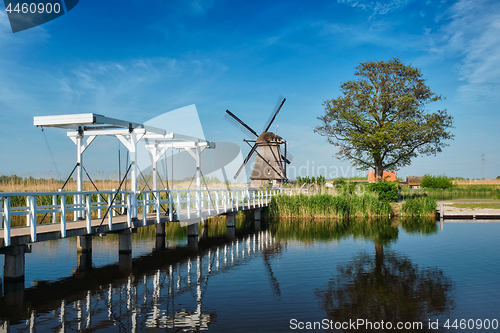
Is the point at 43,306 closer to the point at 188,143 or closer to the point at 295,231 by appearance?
the point at 188,143

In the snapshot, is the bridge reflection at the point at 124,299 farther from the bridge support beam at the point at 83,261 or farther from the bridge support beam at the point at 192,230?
the bridge support beam at the point at 192,230

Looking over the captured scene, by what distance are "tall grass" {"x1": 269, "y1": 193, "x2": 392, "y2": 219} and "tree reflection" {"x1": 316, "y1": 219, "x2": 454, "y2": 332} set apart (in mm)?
12793

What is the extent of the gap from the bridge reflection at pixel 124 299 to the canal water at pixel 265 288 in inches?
1.0

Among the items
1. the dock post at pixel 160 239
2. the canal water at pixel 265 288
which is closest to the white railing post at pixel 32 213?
the canal water at pixel 265 288

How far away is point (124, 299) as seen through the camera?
9484 millimetres

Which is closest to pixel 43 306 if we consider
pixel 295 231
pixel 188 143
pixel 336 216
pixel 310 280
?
pixel 310 280

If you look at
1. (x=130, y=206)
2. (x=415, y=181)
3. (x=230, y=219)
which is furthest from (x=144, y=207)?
(x=415, y=181)

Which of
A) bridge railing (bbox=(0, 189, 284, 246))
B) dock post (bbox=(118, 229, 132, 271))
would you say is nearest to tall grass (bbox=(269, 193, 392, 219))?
bridge railing (bbox=(0, 189, 284, 246))

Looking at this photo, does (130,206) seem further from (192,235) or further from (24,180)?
(24,180)

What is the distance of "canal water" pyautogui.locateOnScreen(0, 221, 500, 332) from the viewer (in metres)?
7.95

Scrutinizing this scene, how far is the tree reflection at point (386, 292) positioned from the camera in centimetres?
835

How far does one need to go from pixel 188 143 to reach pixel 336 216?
13.3 metres

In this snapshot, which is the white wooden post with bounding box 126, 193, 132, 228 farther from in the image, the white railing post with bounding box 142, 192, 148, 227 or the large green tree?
the large green tree

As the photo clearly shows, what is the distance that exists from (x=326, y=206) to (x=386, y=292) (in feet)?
56.6
